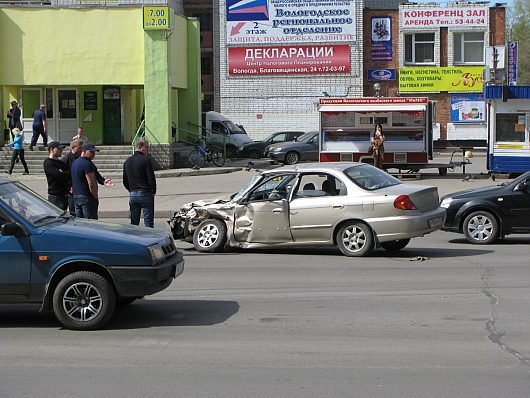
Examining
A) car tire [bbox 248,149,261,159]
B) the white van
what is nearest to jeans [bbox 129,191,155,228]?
the white van

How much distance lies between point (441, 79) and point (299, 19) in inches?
343

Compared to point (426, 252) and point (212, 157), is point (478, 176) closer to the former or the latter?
point (212, 157)

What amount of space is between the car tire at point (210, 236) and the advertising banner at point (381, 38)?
123 feet

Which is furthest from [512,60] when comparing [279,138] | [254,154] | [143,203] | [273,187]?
[143,203]

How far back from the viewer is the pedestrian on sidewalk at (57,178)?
1384 cm

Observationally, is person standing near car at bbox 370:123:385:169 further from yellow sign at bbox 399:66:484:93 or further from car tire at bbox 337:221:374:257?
yellow sign at bbox 399:66:484:93

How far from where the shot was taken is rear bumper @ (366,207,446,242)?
12914mm

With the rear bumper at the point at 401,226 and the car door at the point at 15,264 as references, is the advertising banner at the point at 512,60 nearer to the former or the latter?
the rear bumper at the point at 401,226

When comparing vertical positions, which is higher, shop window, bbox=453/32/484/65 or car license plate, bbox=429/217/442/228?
shop window, bbox=453/32/484/65

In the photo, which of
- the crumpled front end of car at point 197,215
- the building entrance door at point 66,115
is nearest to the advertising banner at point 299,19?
the building entrance door at point 66,115

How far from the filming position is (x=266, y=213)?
44.5 ft

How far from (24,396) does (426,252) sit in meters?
8.87

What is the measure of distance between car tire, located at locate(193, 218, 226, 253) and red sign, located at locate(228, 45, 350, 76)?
36440mm

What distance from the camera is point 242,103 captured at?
5100 cm
